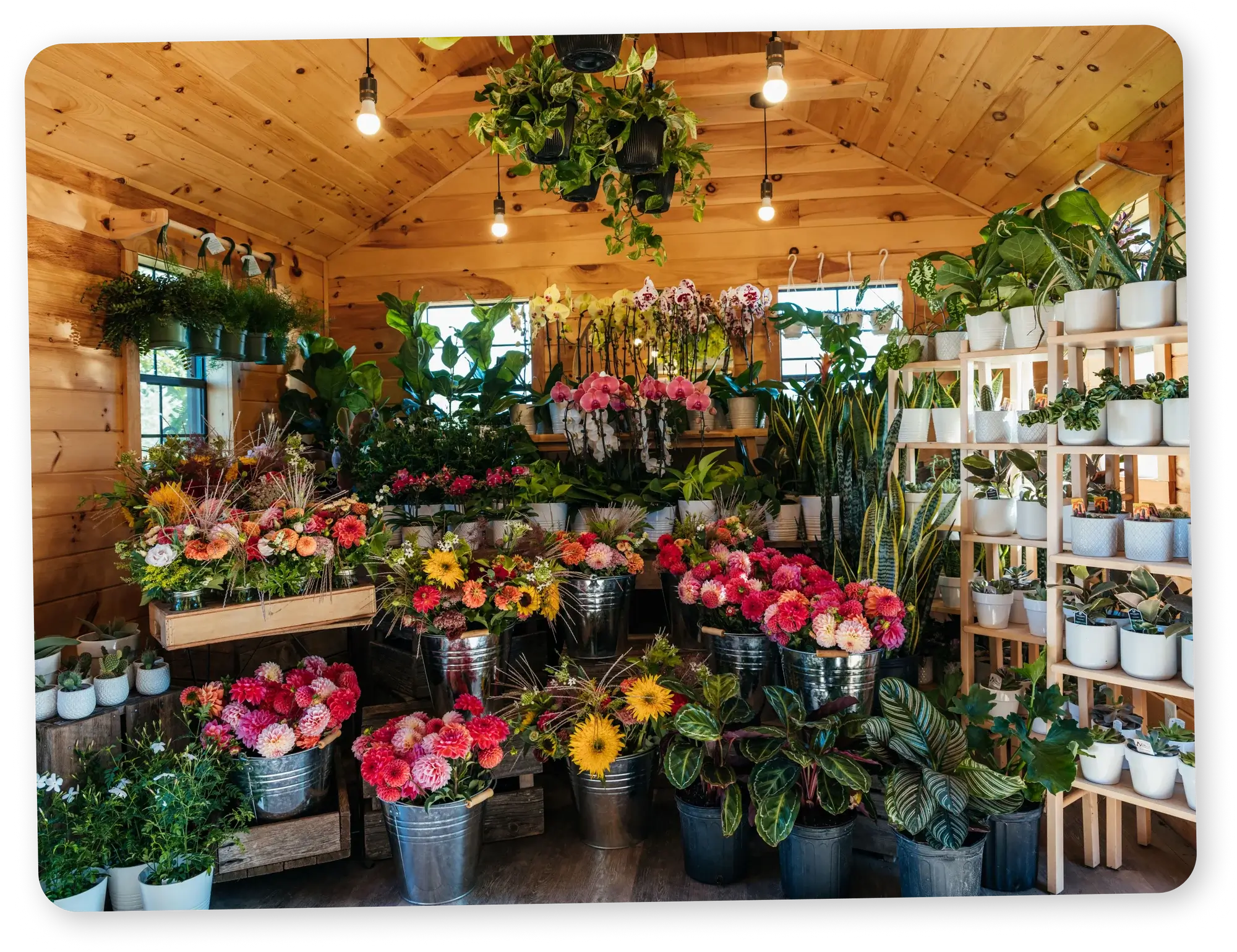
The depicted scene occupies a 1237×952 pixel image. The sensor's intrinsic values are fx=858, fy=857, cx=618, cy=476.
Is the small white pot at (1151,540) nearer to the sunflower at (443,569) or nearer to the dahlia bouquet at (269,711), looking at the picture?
the sunflower at (443,569)

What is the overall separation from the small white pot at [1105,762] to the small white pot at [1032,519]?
581 millimetres

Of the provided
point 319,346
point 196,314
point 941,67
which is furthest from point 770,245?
point 196,314

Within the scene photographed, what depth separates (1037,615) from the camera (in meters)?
2.58

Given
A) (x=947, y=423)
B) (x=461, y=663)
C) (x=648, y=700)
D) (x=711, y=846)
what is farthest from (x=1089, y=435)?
(x=461, y=663)

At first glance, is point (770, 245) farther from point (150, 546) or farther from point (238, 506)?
point (150, 546)

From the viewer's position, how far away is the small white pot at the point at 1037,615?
254 cm

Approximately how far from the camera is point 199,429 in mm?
4043

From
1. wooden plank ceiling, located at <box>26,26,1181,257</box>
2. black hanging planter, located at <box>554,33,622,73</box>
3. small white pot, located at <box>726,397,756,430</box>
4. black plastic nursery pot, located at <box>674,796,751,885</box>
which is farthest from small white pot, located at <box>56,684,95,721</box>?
small white pot, located at <box>726,397,756,430</box>

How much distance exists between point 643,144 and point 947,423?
1.39 m

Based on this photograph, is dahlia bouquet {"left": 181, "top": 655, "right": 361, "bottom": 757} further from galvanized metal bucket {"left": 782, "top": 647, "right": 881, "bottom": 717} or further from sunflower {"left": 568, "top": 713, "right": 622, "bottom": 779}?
galvanized metal bucket {"left": 782, "top": 647, "right": 881, "bottom": 717}

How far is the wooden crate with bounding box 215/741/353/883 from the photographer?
231 cm

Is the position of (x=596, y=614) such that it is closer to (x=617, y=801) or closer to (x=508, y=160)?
(x=617, y=801)

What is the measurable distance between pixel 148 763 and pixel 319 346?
8.27 ft

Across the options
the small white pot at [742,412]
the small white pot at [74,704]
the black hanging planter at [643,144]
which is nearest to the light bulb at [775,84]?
the black hanging planter at [643,144]
